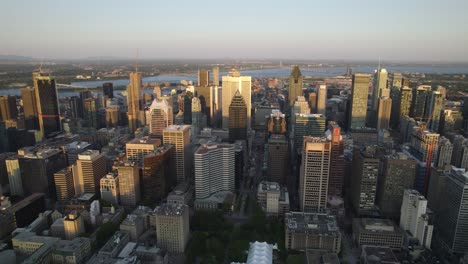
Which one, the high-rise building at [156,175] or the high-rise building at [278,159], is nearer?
the high-rise building at [156,175]

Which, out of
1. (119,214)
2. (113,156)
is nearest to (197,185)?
(119,214)

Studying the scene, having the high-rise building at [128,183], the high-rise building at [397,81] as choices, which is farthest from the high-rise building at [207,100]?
the high-rise building at [397,81]

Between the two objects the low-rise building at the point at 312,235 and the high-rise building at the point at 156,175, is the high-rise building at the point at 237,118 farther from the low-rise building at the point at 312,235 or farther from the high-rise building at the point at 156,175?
the low-rise building at the point at 312,235

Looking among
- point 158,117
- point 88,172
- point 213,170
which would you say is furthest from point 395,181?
point 158,117

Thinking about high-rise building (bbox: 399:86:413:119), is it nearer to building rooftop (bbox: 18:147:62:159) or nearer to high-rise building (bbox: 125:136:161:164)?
high-rise building (bbox: 125:136:161:164)

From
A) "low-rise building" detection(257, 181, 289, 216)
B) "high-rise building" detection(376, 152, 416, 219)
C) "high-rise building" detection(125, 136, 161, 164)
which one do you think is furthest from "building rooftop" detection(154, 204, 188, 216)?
"high-rise building" detection(376, 152, 416, 219)

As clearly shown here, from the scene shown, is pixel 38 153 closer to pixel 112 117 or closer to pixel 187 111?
pixel 112 117

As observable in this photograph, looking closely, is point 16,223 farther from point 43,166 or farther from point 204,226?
point 204,226
